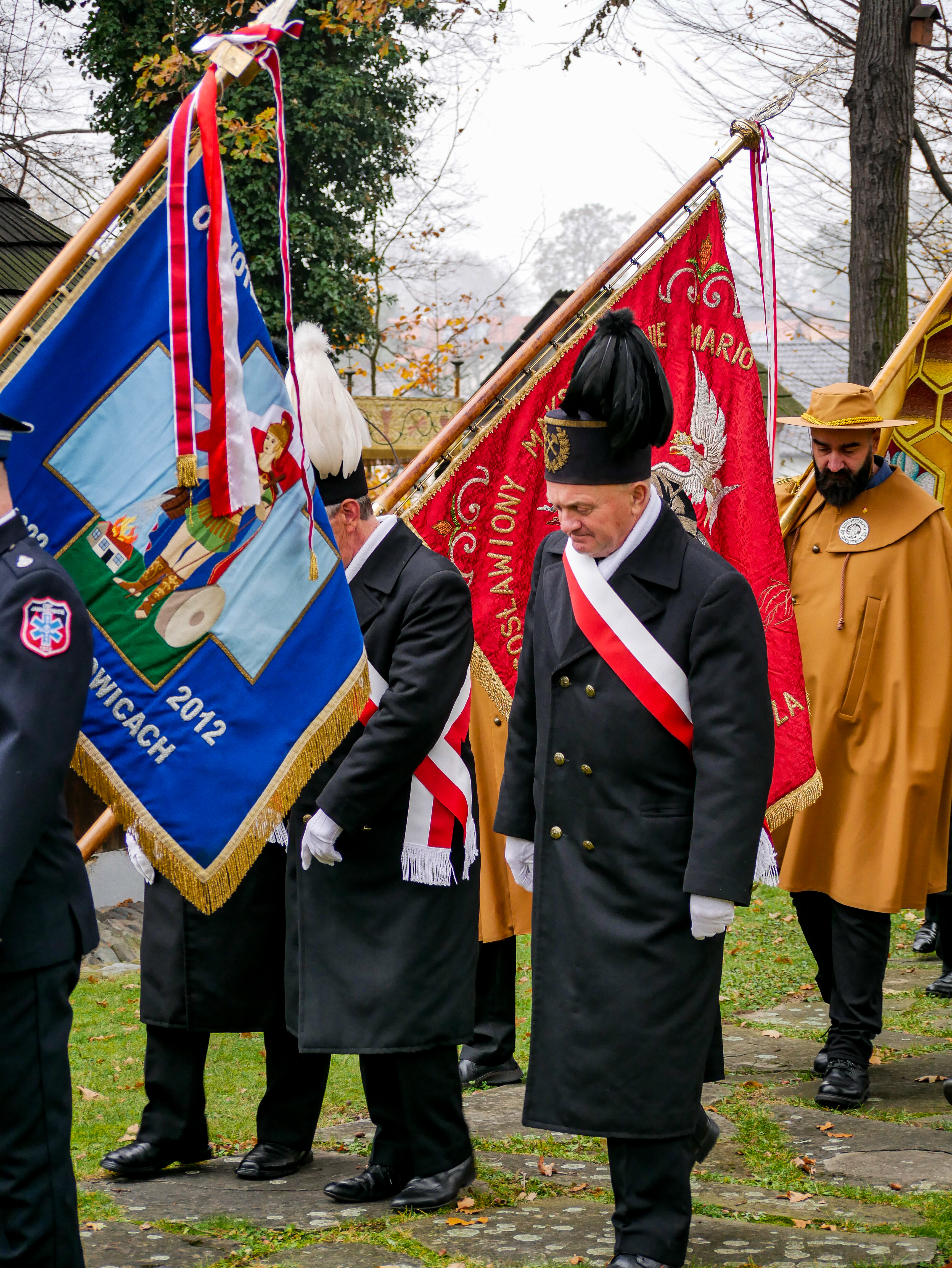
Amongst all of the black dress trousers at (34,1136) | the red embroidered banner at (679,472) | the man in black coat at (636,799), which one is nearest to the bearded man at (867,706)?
the red embroidered banner at (679,472)

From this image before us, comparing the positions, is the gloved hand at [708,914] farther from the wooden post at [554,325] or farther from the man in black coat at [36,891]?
the wooden post at [554,325]

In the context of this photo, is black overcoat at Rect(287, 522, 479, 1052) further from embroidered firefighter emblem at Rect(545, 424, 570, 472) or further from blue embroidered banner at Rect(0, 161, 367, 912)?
embroidered firefighter emblem at Rect(545, 424, 570, 472)

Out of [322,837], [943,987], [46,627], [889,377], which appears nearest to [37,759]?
[46,627]

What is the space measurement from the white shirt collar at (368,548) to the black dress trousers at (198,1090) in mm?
1333

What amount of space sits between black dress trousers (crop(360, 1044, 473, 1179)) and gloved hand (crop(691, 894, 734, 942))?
3.07 ft

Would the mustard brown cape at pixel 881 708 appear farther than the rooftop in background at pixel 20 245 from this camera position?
No

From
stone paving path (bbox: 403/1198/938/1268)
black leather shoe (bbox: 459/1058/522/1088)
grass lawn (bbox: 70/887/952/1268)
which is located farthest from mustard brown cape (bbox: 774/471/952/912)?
stone paving path (bbox: 403/1198/938/1268)

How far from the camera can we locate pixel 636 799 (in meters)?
3.40

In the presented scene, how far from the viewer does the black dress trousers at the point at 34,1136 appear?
2.81 meters

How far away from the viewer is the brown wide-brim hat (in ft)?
17.2

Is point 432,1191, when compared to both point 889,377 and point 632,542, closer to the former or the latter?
point 632,542

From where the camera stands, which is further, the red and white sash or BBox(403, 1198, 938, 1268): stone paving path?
the red and white sash

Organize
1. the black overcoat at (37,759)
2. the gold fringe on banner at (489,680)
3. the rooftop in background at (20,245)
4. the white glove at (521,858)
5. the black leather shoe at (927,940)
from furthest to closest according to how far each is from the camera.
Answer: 1. the rooftop in background at (20,245)
2. the black leather shoe at (927,940)
3. the gold fringe on banner at (489,680)
4. the white glove at (521,858)
5. the black overcoat at (37,759)

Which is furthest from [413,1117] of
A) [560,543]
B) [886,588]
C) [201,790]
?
[886,588]
